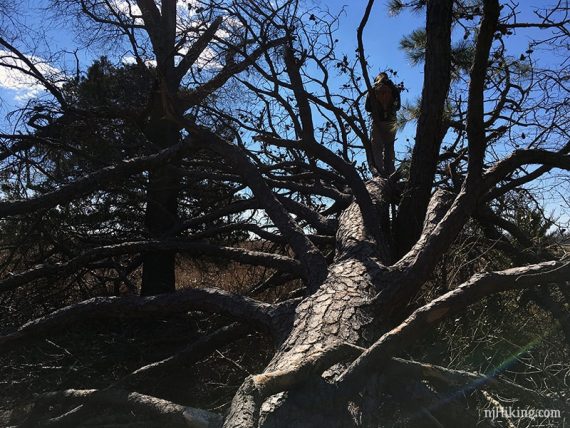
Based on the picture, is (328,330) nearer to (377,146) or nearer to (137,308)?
(137,308)

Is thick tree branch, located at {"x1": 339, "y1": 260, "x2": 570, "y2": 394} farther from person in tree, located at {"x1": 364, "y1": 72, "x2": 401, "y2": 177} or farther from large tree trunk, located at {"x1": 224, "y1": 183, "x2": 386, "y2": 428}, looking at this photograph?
person in tree, located at {"x1": 364, "y1": 72, "x2": 401, "y2": 177}

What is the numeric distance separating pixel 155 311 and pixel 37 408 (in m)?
0.94

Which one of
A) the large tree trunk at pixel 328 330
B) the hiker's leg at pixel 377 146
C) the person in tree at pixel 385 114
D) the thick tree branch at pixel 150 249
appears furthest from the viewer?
the hiker's leg at pixel 377 146

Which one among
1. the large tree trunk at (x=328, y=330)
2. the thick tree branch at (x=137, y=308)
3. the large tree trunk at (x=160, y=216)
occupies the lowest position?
the large tree trunk at (x=328, y=330)

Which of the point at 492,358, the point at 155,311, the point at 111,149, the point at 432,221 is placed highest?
the point at 111,149

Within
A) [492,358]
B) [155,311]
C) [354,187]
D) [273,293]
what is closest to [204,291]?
[155,311]

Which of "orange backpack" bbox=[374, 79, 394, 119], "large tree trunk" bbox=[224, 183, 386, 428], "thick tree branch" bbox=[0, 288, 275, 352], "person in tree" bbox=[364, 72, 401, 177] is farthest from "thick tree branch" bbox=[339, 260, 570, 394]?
"orange backpack" bbox=[374, 79, 394, 119]

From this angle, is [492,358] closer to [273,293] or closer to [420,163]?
[420,163]

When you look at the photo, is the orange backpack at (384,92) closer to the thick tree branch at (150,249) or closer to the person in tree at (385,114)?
the person in tree at (385,114)

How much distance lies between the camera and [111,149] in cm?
627

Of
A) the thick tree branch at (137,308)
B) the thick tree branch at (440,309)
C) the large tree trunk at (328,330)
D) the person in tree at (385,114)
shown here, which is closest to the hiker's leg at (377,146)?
the person in tree at (385,114)

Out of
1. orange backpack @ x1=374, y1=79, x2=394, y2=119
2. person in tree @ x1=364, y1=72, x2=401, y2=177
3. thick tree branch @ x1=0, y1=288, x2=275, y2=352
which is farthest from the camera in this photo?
orange backpack @ x1=374, y1=79, x2=394, y2=119

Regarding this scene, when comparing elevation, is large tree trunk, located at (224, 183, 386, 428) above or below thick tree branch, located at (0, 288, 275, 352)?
below

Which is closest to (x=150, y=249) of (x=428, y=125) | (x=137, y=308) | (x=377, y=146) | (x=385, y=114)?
(x=137, y=308)
